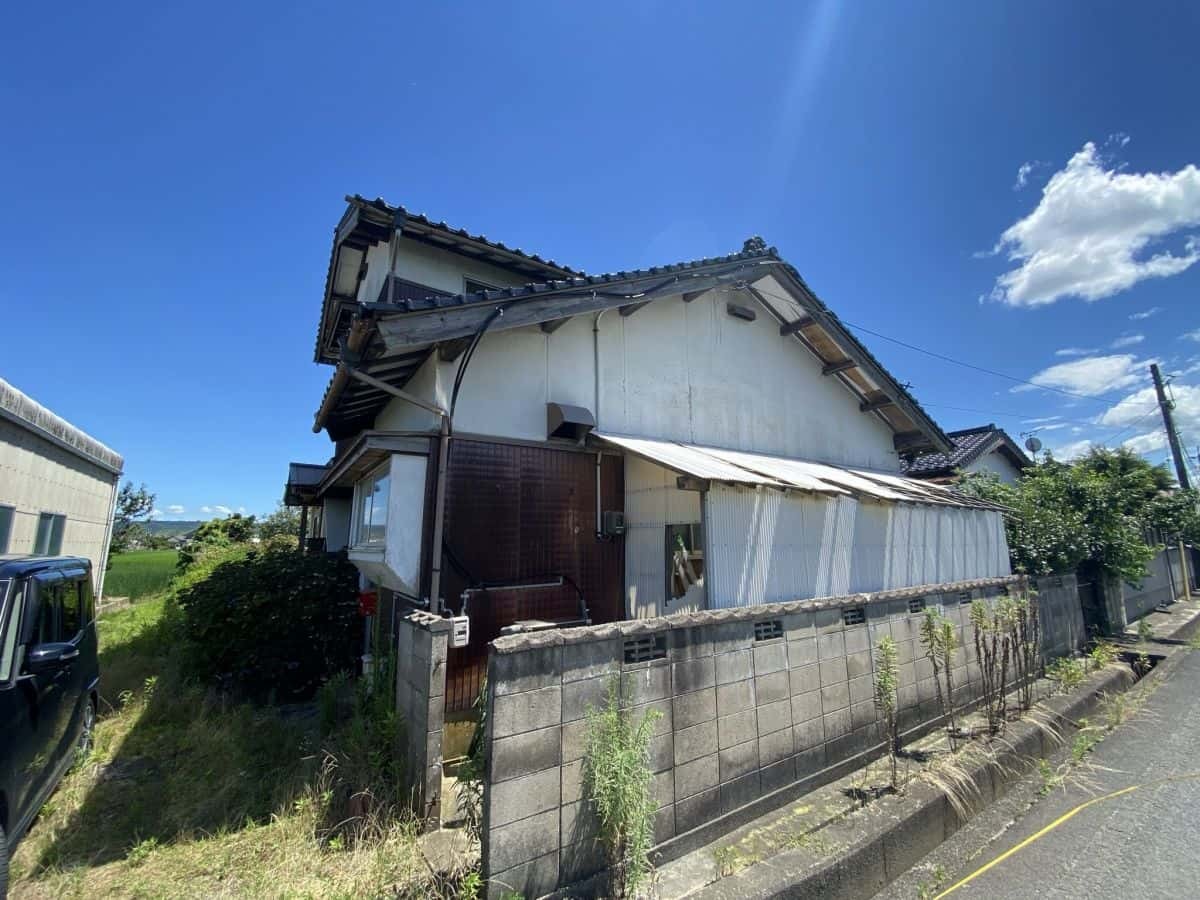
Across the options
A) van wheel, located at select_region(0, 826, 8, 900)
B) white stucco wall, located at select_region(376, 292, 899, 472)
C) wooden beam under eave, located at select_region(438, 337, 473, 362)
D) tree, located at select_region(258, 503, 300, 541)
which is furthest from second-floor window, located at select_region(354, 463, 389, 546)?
tree, located at select_region(258, 503, 300, 541)

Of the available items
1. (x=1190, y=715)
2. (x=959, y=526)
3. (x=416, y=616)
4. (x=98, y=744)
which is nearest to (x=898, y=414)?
(x=959, y=526)

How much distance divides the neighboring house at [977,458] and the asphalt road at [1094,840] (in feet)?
38.8

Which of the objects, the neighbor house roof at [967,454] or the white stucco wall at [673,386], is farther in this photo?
the neighbor house roof at [967,454]

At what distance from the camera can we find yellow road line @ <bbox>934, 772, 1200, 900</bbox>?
3.60 meters

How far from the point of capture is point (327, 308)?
11.4 m

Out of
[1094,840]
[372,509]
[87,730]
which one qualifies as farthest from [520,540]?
[1094,840]

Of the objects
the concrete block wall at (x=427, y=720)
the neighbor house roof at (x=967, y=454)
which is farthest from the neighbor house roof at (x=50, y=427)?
the neighbor house roof at (x=967, y=454)

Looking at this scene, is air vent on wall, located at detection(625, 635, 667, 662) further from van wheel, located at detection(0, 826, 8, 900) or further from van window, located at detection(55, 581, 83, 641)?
van window, located at detection(55, 581, 83, 641)

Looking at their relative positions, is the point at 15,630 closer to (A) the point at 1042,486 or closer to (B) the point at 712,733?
(B) the point at 712,733

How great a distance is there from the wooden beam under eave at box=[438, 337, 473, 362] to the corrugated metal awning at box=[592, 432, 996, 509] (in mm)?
1978

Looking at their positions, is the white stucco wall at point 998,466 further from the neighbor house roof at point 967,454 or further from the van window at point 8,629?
the van window at point 8,629

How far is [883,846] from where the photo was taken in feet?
11.8

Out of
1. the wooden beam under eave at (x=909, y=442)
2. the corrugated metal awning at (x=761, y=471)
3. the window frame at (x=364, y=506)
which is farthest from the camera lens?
→ the wooden beam under eave at (x=909, y=442)

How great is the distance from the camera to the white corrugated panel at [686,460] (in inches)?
223
